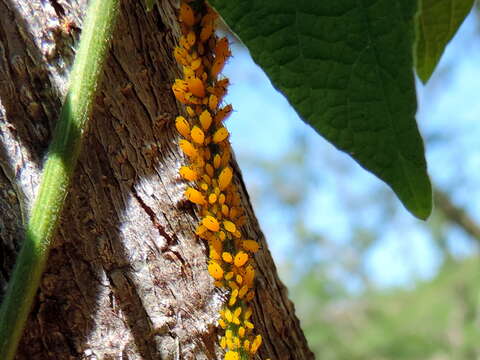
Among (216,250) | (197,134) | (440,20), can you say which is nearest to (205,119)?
(197,134)

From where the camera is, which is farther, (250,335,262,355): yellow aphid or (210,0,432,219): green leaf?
(250,335,262,355): yellow aphid

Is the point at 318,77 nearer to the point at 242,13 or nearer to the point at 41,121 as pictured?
the point at 242,13

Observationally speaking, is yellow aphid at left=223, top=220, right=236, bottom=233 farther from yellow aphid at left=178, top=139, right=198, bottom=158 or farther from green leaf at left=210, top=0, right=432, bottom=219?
green leaf at left=210, top=0, right=432, bottom=219

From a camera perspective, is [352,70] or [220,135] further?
[220,135]

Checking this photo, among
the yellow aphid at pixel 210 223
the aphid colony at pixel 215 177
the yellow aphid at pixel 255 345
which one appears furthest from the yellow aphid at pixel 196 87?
the yellow aphid at pixel 255 345

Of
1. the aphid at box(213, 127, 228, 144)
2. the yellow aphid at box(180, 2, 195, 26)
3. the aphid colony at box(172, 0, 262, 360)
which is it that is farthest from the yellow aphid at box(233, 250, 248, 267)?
the yellow aphid at box(180, 2, 195, 26)

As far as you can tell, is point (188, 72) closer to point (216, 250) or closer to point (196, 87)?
point (196, 87)
